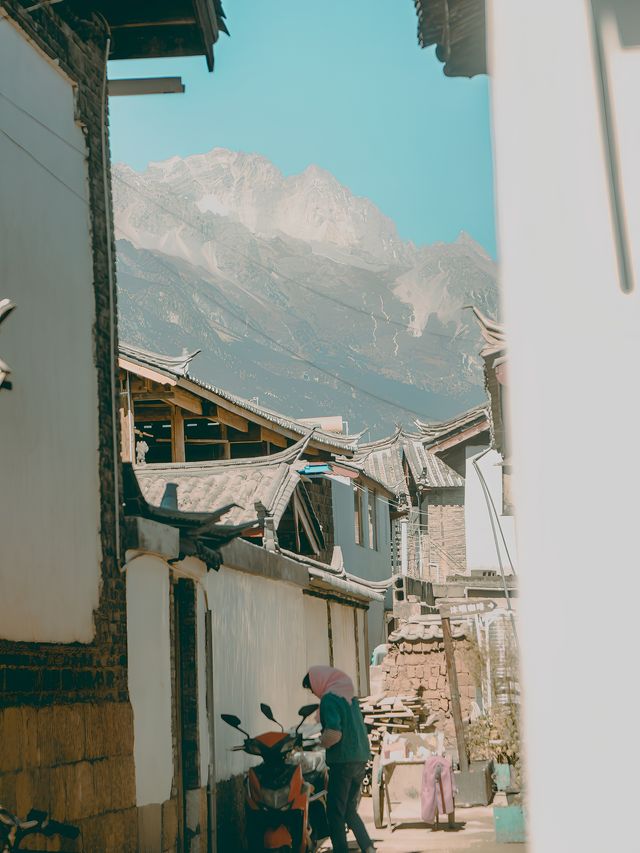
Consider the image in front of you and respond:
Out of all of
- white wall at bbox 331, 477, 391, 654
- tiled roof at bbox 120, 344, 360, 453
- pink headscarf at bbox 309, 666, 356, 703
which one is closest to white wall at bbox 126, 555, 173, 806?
pink headscarf at bbox 309, 666, 356, 703

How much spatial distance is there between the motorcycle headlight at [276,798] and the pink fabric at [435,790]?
10.2 ft

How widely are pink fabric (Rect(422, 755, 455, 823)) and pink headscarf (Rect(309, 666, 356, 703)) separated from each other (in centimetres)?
264

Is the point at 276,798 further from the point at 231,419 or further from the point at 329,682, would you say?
the point at 231,419

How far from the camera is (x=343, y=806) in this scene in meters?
10.7

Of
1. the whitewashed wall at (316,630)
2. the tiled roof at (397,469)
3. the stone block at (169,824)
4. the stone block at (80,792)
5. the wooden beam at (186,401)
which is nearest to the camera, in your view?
the stone block at (80,792)

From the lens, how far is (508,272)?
369 centimetres

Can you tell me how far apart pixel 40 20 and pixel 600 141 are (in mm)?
6678

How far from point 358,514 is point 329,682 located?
2586 cm

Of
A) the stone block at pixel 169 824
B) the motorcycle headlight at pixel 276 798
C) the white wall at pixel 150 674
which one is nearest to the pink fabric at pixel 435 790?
the motorcycle headlight at pixel 276 798

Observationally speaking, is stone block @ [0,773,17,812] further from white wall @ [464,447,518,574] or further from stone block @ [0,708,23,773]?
white wall @ [464,447,518,574]

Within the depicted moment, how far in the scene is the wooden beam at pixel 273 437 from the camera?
2736cm

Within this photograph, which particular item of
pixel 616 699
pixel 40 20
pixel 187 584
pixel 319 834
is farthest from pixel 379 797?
pixel 616 699

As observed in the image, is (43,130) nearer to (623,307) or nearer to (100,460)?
(100,460)

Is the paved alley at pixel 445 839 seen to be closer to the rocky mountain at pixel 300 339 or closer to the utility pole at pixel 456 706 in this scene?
the utility pole at pixel 456 706
